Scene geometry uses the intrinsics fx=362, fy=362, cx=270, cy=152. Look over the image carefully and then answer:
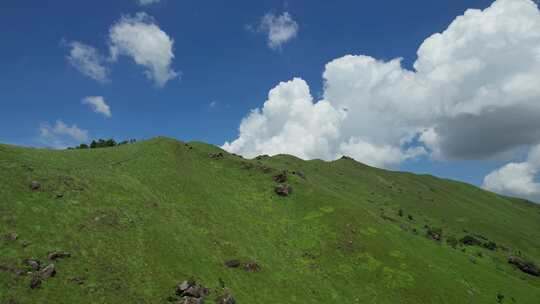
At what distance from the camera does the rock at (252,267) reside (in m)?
61.6

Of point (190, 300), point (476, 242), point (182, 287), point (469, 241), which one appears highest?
point (469, 241)

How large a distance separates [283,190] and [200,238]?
35.5m

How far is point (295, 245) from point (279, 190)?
23.4 m

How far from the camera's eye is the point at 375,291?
65.3 metres

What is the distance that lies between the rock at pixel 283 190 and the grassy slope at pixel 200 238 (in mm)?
2123

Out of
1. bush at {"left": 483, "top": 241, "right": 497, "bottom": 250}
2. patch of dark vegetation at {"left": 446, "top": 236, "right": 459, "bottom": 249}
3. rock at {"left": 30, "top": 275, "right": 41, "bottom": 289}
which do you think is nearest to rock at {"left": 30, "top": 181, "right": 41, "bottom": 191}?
rock at {"left": 30, "top": 275, "right": 41, "bottom": 289}

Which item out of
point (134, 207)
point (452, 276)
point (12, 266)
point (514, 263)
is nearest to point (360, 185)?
point (514, 263)

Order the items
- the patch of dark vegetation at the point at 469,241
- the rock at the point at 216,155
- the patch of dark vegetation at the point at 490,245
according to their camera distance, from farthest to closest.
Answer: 1. the patch of dark vegetation at the point at 469,241
2. the patch of dark vegetation at the point at 490,245
3. the rock at the point at 216,155

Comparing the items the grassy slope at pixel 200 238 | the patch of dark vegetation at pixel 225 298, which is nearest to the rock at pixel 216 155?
the grassy slope at pixel 200 238

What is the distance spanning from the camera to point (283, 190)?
3839 inches

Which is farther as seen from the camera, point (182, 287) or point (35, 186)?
point (35, 186)

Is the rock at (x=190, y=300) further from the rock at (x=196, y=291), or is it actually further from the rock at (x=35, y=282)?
the rock at (x=35, y=282)

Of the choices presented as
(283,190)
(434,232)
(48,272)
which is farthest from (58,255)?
(434,232)

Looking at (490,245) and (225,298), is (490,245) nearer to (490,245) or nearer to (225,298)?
(490,245)
